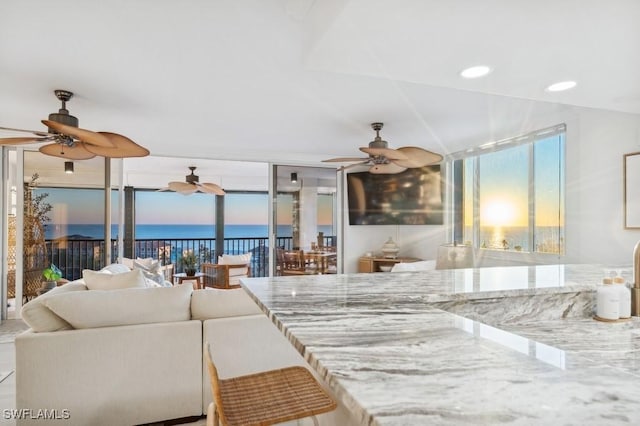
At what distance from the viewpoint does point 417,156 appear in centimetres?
364

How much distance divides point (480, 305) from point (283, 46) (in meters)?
1.87

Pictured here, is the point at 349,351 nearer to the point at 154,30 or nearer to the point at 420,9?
the point at 420,9

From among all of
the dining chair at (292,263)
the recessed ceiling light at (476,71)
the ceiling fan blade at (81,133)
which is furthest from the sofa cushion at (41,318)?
the dining chair at (292,263)

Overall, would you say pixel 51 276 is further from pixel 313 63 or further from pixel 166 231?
pixel 166 231

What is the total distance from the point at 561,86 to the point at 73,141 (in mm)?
3462

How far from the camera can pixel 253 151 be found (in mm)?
5590

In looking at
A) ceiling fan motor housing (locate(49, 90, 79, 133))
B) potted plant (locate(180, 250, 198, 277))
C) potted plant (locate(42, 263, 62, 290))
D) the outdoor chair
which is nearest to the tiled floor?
potted plant (locate(42, 263, 62, 290))

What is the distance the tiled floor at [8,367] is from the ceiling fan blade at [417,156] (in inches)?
106

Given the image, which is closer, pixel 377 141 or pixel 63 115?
pixel 63 115

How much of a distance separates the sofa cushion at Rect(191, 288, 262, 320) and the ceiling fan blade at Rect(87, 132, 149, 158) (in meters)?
1.32

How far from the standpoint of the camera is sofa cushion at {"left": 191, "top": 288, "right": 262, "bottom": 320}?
2.34 m

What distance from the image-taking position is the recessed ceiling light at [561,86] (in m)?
2.04

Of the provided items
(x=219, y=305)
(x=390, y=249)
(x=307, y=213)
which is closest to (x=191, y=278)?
(x=307, y=213)

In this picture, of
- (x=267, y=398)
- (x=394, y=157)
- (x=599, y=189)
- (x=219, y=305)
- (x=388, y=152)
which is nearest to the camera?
(x=267, y=398)
